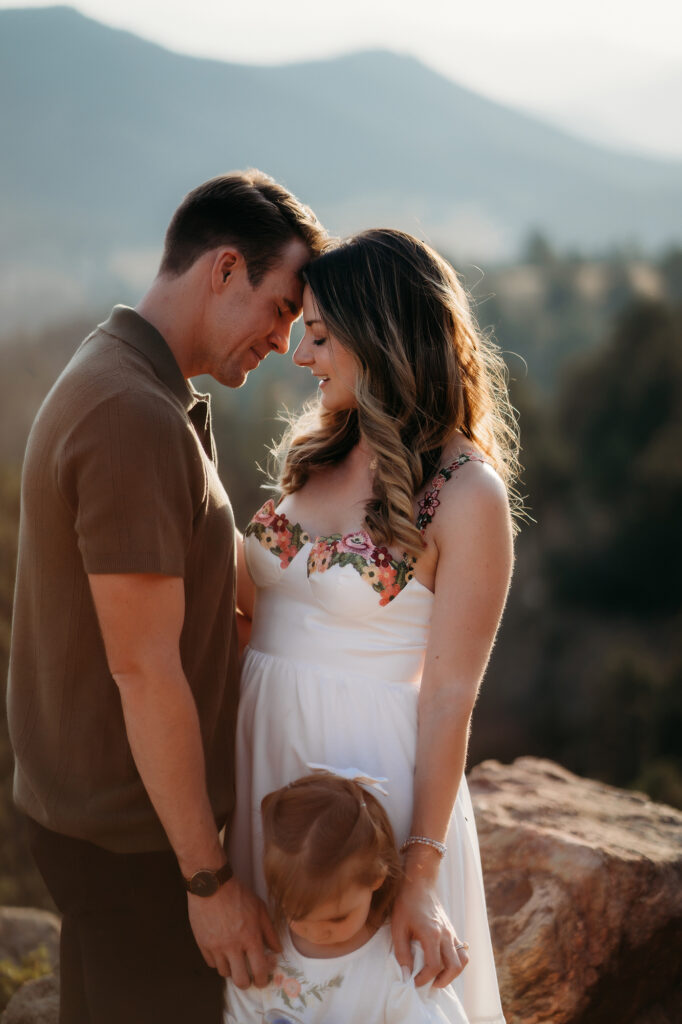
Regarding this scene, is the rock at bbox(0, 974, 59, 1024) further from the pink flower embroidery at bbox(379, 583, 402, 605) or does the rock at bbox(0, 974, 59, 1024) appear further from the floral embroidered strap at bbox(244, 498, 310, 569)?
the pink flower embroidery at bbox(379, 583, 402, 605)

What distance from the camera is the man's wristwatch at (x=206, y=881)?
1613 mm

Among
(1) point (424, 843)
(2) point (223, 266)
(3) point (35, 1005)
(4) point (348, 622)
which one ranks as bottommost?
(3) point (35, 1005)

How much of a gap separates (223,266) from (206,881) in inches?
46.0

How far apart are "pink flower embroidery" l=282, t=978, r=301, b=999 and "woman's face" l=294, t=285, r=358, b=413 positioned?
113 cm

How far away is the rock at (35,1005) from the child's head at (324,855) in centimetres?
143

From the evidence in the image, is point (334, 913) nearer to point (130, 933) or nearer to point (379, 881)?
point (379, 881)

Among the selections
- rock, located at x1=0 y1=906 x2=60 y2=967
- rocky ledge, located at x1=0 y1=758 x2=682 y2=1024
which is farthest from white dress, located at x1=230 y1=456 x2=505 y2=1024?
rock, located at x1=0 y1=906 x2=60 y2=967

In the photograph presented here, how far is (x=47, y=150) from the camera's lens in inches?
642

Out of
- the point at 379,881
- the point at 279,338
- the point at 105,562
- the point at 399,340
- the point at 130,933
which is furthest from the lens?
the point at 279,338

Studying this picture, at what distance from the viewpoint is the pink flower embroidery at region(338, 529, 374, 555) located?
72.7 inches

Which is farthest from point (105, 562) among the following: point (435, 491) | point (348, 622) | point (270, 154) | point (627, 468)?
point (270, 154)

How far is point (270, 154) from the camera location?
69.9 feet

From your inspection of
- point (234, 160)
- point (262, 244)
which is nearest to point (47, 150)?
point (234, 160)

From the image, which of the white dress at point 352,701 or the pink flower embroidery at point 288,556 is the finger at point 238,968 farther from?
the pink flower embroidery at point 288,556
